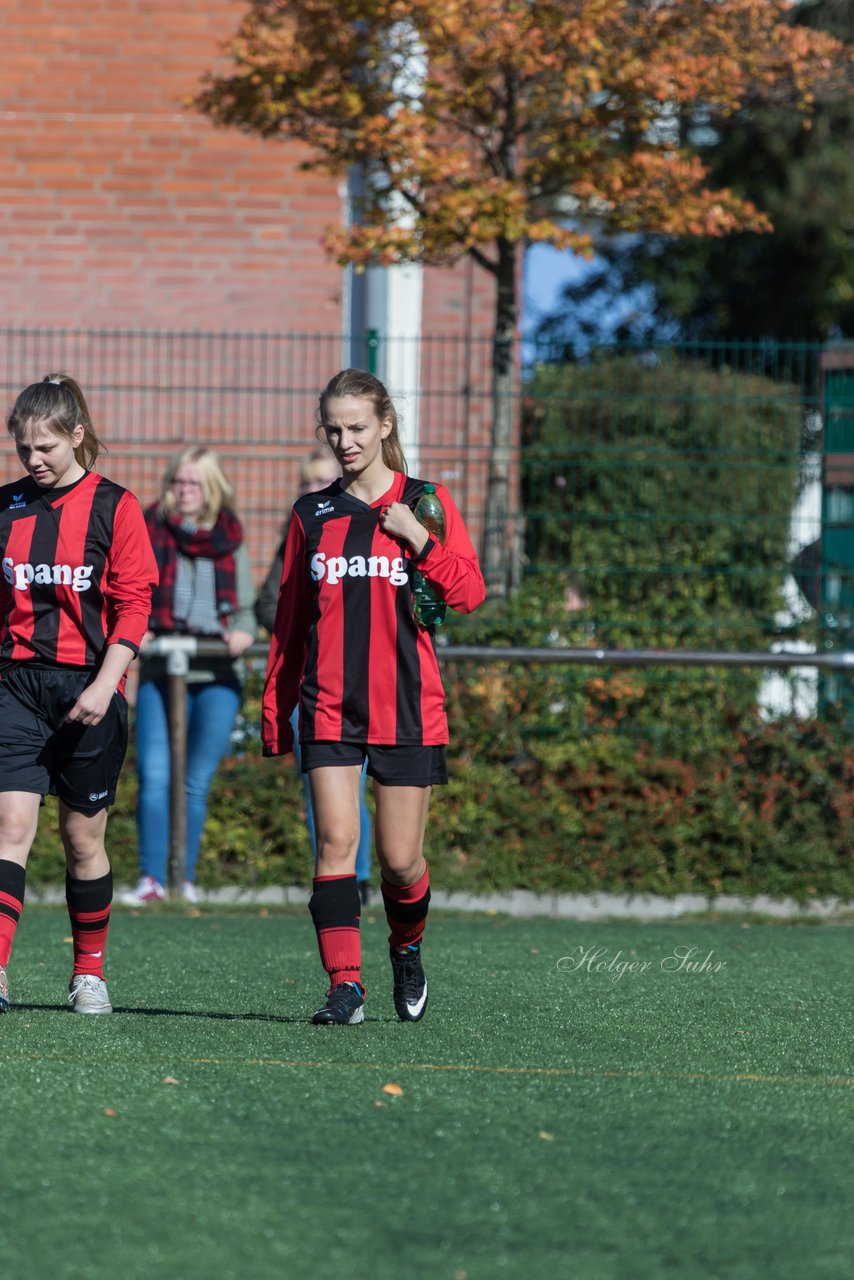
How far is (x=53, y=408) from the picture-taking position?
4.87 meters

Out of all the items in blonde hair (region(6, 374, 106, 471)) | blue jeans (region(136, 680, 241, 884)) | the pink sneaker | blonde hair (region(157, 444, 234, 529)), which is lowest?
the pink sneaker

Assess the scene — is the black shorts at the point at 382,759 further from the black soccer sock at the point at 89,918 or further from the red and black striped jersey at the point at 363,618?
the black soccer sock at the point at 89,918

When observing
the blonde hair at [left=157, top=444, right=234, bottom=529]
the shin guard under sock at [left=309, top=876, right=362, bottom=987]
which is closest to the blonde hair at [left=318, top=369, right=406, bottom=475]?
the shin guard under sock at [left=309, top=876, right=362, bottom=987]

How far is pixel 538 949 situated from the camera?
23.5ft

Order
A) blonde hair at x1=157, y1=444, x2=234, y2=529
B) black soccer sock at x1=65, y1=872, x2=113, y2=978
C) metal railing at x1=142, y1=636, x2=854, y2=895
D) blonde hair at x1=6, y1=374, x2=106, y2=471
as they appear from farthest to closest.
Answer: metal railing at x1=142, y1=636, x2=854, y2=895
blonde hair at x1=157, y1=444, x2=234, y2=529
black soccer sock at x1=65, y1=872, x2=113, y2=978
blonde hair at x1=6, y1=374, x2=106, y2=471

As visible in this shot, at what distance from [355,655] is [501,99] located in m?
6.10

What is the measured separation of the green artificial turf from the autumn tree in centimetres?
433

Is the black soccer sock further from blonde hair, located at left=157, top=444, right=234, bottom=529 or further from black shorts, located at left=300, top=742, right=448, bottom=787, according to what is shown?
blonde hair, located at left=157, top=444, right=234, bottom=529

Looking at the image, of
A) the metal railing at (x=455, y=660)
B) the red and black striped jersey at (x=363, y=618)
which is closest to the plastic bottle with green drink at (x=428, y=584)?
the red and black striped jersey at (x=363, y=618)

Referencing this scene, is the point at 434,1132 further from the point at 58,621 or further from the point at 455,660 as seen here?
the point at 455,660

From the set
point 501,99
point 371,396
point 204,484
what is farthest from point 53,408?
point 501,99

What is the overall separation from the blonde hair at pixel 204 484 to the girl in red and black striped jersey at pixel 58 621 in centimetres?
345

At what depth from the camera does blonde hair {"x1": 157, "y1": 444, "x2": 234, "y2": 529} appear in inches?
335

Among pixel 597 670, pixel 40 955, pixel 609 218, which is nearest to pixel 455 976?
pixel 40 955
